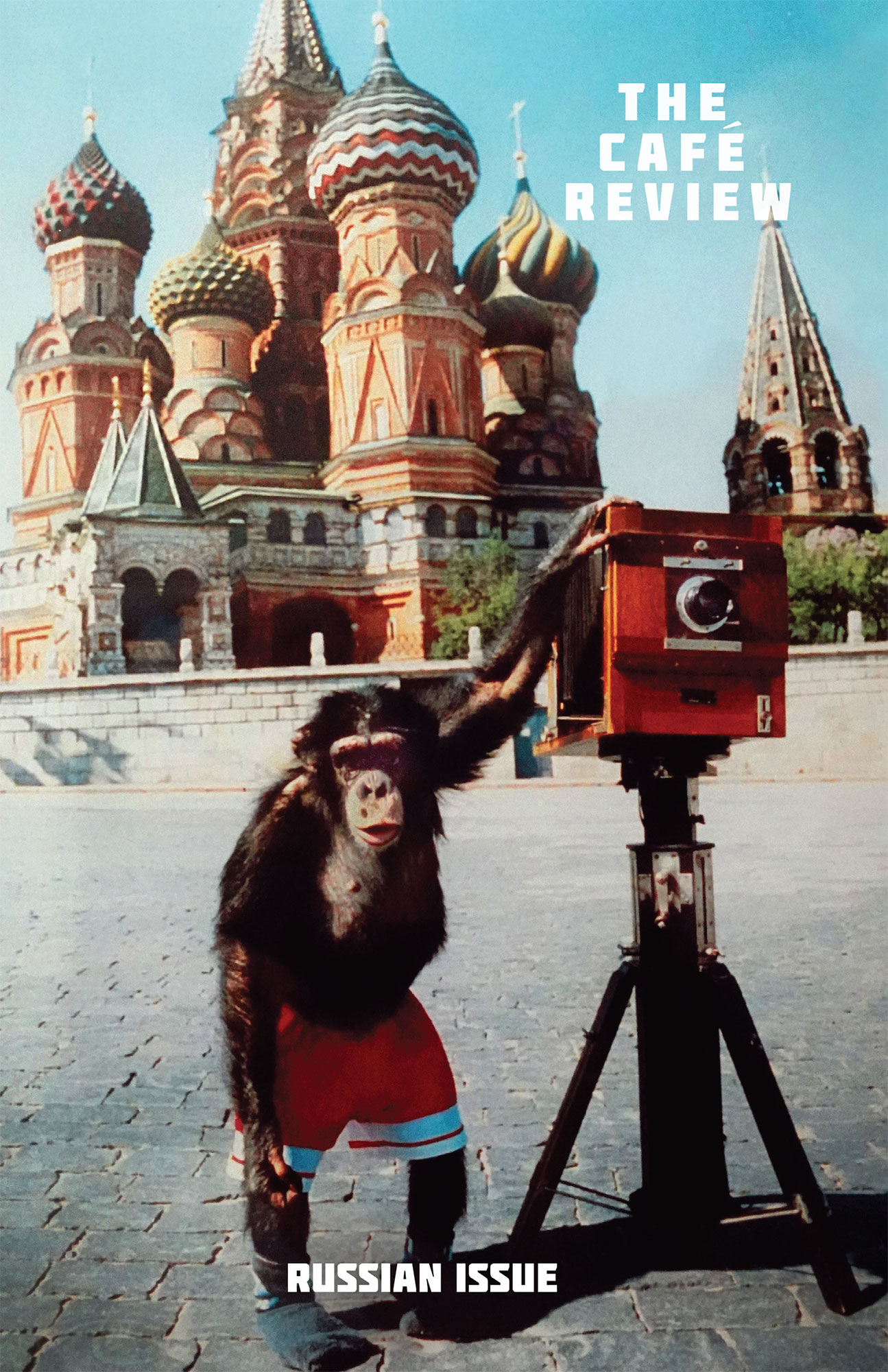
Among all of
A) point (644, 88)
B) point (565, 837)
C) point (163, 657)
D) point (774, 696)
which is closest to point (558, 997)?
point (774, 696)

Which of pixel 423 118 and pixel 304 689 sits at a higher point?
pixel 423 118

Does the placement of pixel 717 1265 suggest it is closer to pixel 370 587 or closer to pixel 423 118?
pixel 423 118

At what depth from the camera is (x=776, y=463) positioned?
926cm

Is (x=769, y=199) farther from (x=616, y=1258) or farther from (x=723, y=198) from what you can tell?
(x=616, y=1258)

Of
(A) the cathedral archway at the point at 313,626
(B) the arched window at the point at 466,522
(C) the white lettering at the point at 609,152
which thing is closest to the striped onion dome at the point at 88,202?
(C) the white lettering at the point at 609,152

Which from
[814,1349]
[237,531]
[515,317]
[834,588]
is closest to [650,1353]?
[814,1349]

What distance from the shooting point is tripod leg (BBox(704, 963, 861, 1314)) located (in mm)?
2631

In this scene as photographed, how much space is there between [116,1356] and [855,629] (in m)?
13.7

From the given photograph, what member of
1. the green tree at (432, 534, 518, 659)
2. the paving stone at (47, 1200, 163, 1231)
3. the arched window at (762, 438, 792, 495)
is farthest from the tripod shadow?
the green tree at (432, 534, 518, 659)

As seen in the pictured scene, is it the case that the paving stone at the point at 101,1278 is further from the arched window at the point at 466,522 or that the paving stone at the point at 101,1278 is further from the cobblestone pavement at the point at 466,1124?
the arched window at the point at 466,522

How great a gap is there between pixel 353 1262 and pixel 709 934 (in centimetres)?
108

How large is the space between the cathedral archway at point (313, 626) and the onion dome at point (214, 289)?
701cm

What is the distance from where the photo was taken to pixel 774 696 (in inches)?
110

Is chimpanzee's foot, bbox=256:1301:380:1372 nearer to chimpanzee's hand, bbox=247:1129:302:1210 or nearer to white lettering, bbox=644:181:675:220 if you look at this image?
chimpanzee's hand, bbox=247:1129:302:1210
